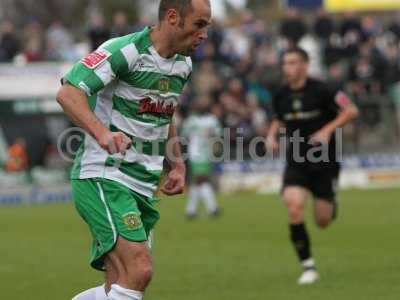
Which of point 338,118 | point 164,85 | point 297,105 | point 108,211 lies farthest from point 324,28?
point 108,211

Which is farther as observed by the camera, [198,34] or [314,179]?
[314,179]

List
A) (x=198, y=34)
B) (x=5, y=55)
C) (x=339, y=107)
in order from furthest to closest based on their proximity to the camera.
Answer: (x=5, y=55)
(x=339, y=107)
(x=198, y=34)

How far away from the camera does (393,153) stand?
2808 cm

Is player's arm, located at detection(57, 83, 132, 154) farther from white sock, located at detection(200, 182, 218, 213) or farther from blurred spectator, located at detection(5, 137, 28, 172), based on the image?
blurred spectator, located at detection(5, 137, 28, 172)

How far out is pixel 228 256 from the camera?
1405cm

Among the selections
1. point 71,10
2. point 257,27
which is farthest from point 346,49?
point 71,10

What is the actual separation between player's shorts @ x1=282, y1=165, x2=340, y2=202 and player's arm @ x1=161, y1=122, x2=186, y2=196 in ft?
14.9

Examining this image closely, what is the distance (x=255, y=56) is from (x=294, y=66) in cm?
1684

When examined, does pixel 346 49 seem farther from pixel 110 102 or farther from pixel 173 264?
pixel 110 102

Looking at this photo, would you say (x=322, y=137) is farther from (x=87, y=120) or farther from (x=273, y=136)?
(x=87, y=120)

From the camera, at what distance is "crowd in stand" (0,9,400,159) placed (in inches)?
1061

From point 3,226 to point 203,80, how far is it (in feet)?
30.1

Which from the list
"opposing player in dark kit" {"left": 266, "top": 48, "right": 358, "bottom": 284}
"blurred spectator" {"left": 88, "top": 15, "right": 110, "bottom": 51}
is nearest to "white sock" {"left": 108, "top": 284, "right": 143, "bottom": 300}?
"opposing player in dark kit" {"left": 266, "top": 48, "right": 358, "bottom": 284}

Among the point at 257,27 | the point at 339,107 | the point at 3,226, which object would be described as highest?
the point at 257,27
